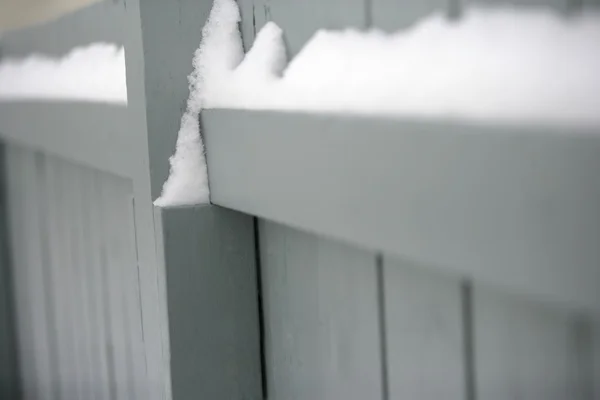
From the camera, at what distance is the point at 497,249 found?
378 millimetres

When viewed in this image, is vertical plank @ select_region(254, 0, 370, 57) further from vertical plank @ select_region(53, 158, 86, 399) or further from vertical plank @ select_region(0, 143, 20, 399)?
vertical plank @ select_region(0, 143, 20, 399)

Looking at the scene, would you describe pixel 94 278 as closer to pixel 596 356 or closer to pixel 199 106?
pixel 199 106

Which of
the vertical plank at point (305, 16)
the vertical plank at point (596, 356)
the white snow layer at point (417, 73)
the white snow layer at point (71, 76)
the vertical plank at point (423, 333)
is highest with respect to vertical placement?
the vertical plank at point (305, 16)

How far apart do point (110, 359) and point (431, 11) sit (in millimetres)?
856

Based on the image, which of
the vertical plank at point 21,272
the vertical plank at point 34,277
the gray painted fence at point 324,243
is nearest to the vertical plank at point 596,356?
the gray painted fence at point 324,243

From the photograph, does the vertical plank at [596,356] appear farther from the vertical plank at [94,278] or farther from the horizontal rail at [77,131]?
the vertical plank at [94,278]

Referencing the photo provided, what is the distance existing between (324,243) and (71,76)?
582mm

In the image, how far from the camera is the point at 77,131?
104cm

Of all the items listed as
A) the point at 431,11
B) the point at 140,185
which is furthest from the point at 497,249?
the point at 140,185

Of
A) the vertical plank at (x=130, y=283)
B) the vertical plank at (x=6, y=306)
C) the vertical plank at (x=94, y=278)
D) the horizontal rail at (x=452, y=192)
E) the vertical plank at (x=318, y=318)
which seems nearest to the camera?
the horizontal rail at (x=452, y=192)

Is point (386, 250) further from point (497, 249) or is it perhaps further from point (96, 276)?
point (96, 276)

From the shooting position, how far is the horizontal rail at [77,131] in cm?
84

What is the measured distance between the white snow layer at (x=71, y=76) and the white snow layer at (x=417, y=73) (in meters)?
0.16

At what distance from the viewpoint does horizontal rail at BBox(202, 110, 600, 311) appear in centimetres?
33
